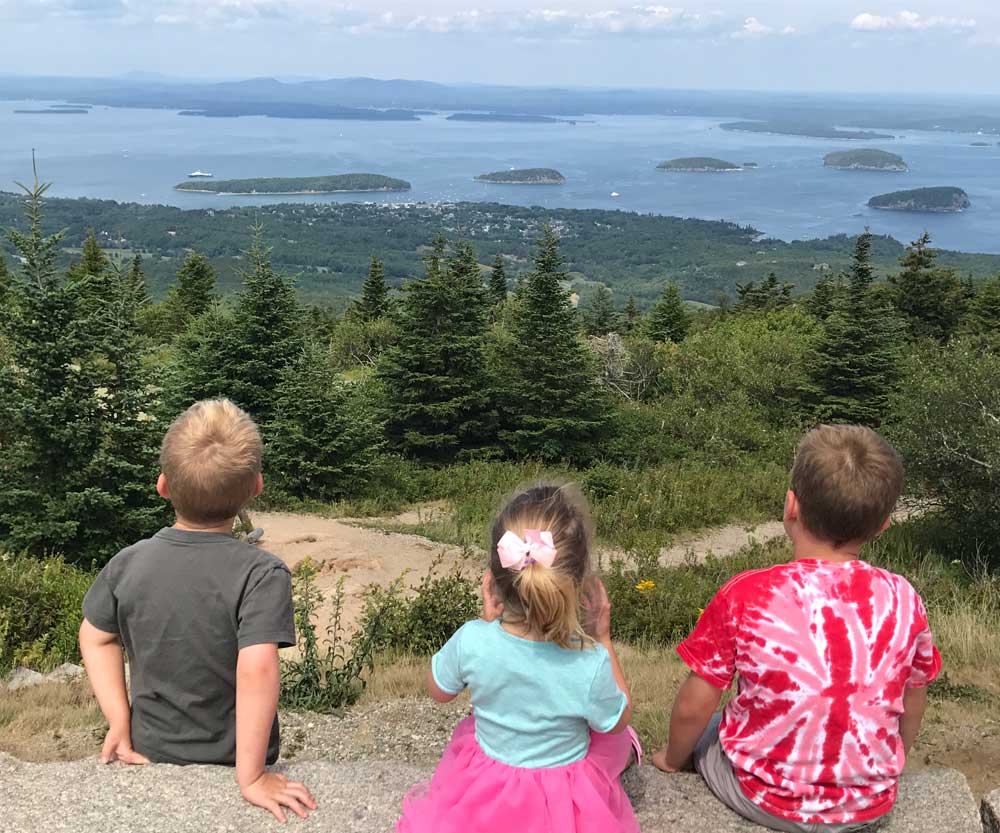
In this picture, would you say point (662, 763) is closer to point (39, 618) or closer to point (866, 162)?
point (39, 618)

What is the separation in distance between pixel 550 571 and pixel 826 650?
2.91 feet

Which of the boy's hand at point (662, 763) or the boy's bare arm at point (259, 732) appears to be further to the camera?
the boy's hand at point (662, 763)

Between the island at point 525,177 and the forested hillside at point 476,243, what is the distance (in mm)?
34027

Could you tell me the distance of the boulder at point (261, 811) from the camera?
8.77 ft

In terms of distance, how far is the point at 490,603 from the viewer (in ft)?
8.42

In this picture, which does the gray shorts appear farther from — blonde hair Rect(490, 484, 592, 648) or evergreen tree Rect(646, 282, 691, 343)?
evergreen tree Rect(646, 282, 691, 343)

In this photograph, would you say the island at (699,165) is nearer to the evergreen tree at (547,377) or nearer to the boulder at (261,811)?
the evergreen tree at (547,377)

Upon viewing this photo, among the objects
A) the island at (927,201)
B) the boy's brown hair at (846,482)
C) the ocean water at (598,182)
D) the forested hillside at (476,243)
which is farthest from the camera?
the island at (927,201)

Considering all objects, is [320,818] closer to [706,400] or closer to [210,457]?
[210,457]

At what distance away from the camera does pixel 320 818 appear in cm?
275

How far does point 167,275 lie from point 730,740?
81.3m

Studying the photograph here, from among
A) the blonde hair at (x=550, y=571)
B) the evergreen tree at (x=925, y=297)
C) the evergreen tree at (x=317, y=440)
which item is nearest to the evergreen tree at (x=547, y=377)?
the evergreen tree at (x=317, y=440)

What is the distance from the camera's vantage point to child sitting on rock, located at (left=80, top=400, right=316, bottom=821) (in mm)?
2596

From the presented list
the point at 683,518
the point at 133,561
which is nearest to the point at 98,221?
the point at 683,518
